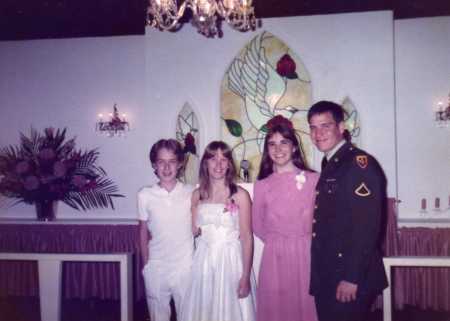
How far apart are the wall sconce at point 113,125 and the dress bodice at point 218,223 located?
386 centimetres

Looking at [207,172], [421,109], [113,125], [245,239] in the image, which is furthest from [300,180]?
[113,125]

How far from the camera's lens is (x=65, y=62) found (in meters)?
6.27

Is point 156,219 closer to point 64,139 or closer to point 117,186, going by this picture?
point 117,186

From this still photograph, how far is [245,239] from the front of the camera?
2.53 metres

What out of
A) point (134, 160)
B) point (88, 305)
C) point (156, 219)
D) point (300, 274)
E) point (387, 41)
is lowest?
point (88, 305)

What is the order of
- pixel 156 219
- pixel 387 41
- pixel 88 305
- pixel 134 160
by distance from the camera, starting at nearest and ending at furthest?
pixel 156 219
pixel 88 305
pixel 387 41
pixel 134 160

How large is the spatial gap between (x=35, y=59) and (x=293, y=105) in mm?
4079

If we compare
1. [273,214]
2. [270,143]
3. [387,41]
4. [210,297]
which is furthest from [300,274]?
[387,41]

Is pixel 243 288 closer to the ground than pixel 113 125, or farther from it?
closer to the ground

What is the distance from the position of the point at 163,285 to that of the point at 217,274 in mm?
399

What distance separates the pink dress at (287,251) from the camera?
7.84 feet

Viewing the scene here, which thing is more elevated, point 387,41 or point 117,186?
point 387,41

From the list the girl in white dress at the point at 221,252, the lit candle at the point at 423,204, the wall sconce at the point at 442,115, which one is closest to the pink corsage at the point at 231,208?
the girl in white dress at the point at 221,252

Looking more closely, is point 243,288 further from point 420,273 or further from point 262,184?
point 420,273
